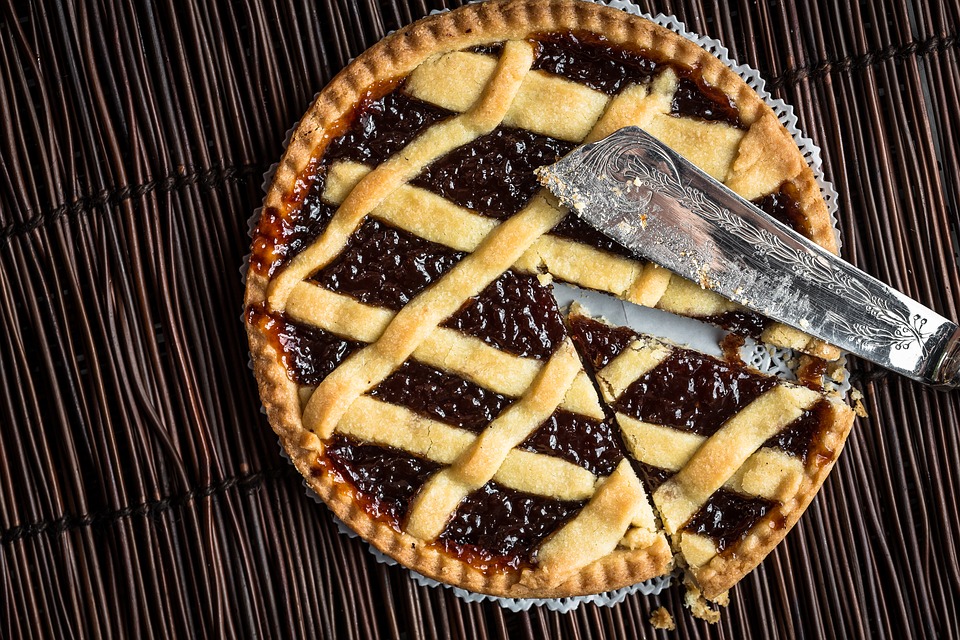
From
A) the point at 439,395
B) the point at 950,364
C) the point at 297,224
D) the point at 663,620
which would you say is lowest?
the point at 663,620

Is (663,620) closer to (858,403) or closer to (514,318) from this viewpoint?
(858,403)

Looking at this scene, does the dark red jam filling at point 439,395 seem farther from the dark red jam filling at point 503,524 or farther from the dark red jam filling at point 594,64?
the dark red jam filling at point 594,64

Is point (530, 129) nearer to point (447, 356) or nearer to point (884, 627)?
point (447, 356)

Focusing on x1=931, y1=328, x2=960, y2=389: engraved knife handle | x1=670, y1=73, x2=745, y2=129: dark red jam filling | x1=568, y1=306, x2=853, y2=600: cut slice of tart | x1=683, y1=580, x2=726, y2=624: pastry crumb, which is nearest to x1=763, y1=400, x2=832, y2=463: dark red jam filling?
x1=568, y1=306, x2=853, y2=600: cut slice of tart

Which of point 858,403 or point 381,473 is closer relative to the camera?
point 381,473

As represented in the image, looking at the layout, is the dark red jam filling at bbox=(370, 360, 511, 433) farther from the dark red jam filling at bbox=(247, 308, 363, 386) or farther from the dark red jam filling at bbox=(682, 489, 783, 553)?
the dark red jam filling at bbox=(682, 489, 783, 553)

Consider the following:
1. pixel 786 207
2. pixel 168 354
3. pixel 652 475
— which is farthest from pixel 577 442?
pixel 168 354

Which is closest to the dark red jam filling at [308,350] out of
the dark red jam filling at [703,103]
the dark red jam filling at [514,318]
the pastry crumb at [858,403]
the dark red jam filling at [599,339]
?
the dark red jam filling at [514,318]
